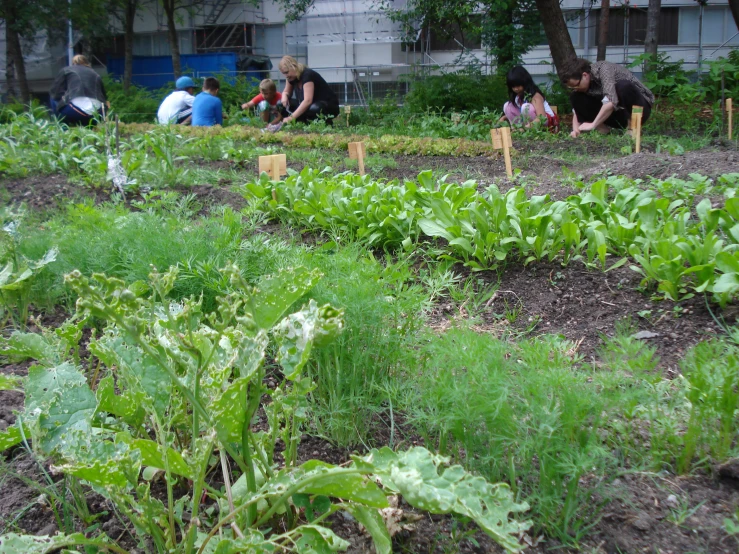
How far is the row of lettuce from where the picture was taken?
3.08 metres

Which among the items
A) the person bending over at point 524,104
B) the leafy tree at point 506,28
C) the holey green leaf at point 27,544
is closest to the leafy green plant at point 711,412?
the holey green leaf at point 27,544

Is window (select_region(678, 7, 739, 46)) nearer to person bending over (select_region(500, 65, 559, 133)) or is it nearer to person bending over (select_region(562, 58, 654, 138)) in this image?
person bending over (select_region(500, 65, 559, 133))

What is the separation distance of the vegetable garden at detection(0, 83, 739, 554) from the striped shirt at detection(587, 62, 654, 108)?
611 centimetres

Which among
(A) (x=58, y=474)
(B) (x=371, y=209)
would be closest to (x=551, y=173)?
(B) (x=371, y=209)

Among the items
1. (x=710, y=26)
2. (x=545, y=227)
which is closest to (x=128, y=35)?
(x=710, y=26)

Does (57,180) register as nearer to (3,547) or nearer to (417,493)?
(3,547)

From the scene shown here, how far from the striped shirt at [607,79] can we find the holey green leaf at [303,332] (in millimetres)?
8993

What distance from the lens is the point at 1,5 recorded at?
23031 mm

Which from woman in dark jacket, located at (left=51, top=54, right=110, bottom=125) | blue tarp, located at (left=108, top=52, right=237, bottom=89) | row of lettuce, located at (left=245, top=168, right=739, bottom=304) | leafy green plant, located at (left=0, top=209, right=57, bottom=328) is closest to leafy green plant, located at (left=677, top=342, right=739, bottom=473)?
row of lettuce, located at (left=245, top=168, right=739, bottom=304)

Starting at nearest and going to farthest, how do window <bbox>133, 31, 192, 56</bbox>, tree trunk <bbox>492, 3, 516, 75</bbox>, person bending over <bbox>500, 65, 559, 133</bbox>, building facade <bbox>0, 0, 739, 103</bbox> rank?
person bending over <bbox>500, 65, 559, 133</bbox> → tree trunk <bbox>492, 3, 516, 75</bbox> → building facade <bbox>0, 0, 739, 103</bbox> → window <bbox>133, 31, 192, 56</bbox>

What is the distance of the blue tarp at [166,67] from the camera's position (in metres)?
28.9

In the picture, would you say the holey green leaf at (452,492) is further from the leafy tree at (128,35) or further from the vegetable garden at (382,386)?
the leafy tree at (128,35)

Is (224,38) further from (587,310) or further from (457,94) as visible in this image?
(587,310)

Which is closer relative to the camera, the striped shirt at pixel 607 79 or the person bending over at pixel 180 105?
the striped shirt at pixel 607 79
